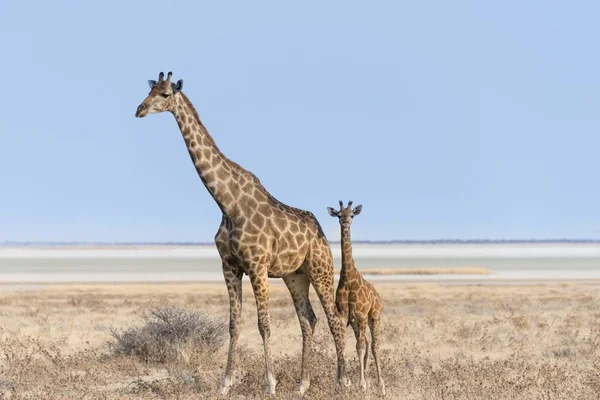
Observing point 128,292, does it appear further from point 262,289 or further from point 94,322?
point 262,289

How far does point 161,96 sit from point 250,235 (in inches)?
80.5

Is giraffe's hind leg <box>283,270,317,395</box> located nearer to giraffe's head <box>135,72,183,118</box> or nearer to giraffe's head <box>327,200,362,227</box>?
giraffe's head <box>327,200,362,227</box>

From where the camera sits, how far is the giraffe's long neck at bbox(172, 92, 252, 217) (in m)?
12.5

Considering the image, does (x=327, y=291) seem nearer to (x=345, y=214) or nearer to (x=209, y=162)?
(x=345, y=214)

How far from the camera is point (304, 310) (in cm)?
1348

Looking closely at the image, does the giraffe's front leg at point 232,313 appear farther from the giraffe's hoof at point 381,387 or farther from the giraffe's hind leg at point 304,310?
the giraffe's hoof at point 381,387

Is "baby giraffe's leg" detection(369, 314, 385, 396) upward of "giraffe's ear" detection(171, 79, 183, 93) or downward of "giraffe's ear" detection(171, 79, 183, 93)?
downward

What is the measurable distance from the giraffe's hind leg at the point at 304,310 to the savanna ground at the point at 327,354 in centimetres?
44

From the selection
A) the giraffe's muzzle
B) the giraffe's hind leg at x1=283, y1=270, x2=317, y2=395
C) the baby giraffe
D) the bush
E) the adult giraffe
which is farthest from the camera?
the bush

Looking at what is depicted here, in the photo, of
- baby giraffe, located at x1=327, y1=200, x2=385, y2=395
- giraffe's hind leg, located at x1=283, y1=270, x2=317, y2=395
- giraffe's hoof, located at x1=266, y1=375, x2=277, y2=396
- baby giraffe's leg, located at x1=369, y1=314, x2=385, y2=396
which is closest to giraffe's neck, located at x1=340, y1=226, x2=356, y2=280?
baby giraffe, located at x1=327, y1=200, x2=385, y2=395

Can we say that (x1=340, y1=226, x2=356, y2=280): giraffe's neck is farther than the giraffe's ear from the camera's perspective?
Yes

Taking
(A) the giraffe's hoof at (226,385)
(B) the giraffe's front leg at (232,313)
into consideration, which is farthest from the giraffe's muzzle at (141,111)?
(A) the giraffe's hoof at (226,385)

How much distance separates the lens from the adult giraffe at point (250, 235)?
490 inches

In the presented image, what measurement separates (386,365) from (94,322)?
11.0 metres
